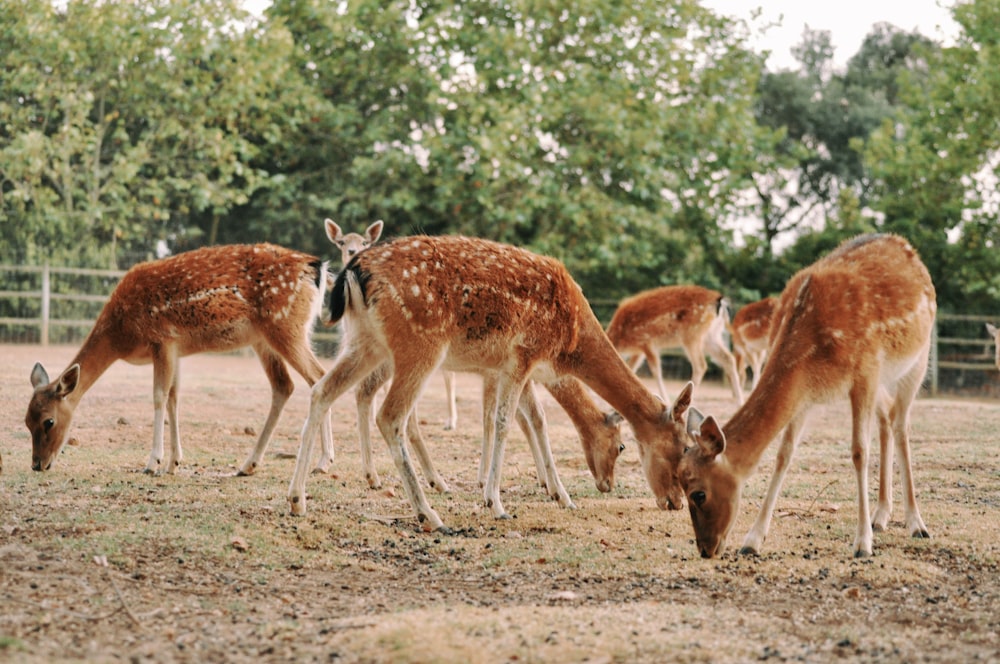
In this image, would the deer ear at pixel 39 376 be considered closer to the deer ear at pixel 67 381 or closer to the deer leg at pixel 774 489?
the deer ear at pixel 67 381

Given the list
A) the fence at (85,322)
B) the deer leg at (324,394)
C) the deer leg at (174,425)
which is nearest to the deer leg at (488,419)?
the deer leg at (324,394)

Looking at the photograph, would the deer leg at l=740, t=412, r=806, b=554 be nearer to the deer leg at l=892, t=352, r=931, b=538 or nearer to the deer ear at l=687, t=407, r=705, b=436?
the deer ear at l=687, t=407, r=705, b=436

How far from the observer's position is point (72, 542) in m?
5.03

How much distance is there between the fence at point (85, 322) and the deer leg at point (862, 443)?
13.7m

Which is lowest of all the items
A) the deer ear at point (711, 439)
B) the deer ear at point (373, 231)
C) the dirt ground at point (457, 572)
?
the dirt ground at point (457, 572)

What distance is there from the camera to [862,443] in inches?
217

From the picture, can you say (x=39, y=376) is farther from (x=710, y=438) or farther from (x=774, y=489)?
(x=774, y=489)

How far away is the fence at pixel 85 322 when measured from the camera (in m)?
18.5

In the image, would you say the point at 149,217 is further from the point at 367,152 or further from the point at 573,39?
the point at 573,39

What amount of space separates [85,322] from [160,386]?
474 inches

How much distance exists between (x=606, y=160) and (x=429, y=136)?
319 cm

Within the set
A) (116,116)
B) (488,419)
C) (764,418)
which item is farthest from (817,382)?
(116,116)

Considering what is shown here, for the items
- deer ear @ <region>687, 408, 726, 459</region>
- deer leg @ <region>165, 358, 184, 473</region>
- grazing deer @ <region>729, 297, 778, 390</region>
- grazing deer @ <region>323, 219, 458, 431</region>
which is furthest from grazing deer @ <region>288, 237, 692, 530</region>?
grazing deer @ <region>729, 297, 778, 390</region>

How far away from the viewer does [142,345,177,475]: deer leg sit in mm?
7301
